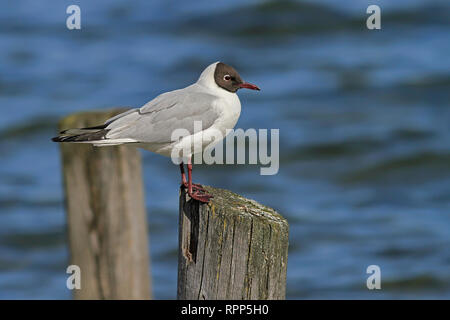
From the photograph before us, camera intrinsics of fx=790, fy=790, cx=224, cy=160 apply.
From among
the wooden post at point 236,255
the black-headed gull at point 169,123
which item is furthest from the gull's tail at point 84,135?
the wooden post at point 236,255

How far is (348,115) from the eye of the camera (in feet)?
45.3

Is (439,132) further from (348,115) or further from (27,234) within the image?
(27,234)

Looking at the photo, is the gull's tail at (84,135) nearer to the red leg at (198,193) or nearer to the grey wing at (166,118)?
the grey wing at (166,118)

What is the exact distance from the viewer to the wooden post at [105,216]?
19.7ft

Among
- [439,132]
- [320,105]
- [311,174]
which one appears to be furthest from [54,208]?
[439,132]

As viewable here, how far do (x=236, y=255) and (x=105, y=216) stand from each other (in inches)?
98.0

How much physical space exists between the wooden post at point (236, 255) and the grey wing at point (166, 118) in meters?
0.64

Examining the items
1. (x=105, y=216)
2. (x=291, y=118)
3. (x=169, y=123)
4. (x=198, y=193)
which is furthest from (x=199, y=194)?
(x=291, y=118)

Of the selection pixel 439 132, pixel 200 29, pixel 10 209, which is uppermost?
pixel 200 29

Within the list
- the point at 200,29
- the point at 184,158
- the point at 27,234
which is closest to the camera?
the point at 184,158

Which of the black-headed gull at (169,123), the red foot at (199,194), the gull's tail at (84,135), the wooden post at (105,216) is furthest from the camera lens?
the wooden post at (105,216)

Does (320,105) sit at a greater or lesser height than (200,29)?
lesser

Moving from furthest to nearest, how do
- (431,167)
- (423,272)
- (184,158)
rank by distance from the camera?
(431,167), (423,272), (184,158)
